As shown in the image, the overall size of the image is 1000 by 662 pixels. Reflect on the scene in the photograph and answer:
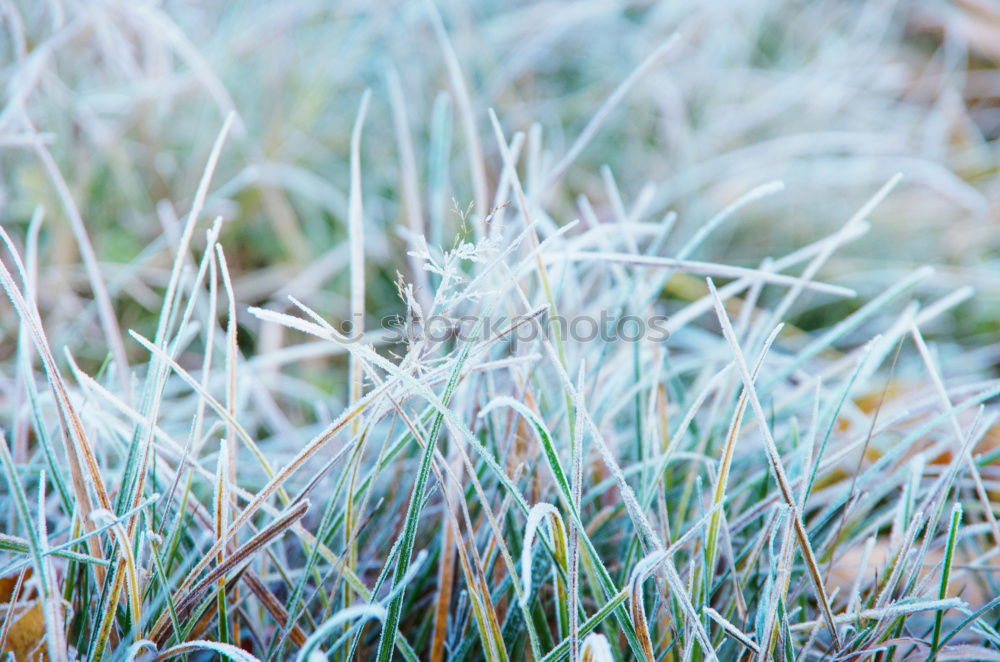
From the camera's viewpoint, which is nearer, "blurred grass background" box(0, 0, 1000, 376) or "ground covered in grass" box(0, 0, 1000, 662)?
"ground covered in grass" box(0, 0, 1000, 662)

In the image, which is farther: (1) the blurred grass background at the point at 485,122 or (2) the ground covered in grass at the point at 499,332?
(1) the blurred grass background at the point at 485,122

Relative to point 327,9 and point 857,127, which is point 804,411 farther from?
point 327,9

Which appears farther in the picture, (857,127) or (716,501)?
(857,127)

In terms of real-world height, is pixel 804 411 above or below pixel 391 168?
below

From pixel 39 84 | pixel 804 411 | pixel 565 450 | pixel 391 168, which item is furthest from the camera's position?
pixel 391 168

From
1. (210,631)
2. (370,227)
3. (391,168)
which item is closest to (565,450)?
(210,631)

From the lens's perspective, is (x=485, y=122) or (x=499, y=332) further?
(x=485, y=122)

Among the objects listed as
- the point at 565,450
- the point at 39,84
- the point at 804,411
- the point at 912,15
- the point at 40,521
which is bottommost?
the point at 804,411

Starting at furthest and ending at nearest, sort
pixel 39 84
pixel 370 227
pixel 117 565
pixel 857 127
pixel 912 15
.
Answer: pixel 912 15 < pixel 857 127 < pixel 370 227 < pixel 39 84 < pixel 117 565
